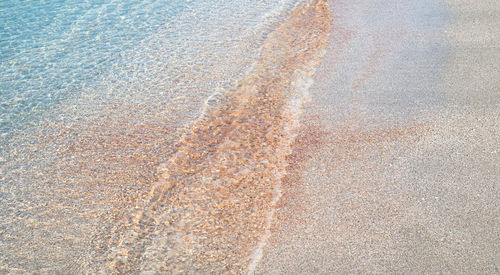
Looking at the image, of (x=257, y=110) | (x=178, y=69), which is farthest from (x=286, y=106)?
(x=178, y=69)

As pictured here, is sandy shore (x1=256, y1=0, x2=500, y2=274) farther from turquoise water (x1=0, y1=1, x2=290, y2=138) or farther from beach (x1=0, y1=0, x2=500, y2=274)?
turquoise water (x1=0, y1=1, x2=290, y2=138)

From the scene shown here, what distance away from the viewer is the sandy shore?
336 cm

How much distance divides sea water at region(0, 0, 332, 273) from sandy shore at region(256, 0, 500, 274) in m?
0.41

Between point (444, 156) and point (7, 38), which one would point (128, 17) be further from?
point (444, 156)

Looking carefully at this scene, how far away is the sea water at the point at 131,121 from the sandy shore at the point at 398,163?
410mm

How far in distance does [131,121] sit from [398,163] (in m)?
3.18

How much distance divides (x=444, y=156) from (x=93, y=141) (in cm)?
381

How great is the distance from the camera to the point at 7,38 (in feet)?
26.2

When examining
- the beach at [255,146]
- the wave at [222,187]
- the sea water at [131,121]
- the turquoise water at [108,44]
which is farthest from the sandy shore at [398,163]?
the turquoise water at [108,44]

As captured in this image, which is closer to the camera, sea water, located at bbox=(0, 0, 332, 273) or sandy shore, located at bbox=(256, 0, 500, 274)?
sandy shore, located at bbox=(256, 0, 500, 274)

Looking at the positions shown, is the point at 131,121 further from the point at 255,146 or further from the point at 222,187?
the point at 222,187

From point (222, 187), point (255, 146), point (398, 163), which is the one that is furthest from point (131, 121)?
point (398, 163)

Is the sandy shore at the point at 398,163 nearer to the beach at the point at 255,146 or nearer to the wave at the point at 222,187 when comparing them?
the beach at the point at 255,146

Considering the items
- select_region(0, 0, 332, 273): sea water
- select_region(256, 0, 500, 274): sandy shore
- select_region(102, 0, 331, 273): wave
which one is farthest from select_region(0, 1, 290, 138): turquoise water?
select_region(256, 0, 500, 274): sandy shore
